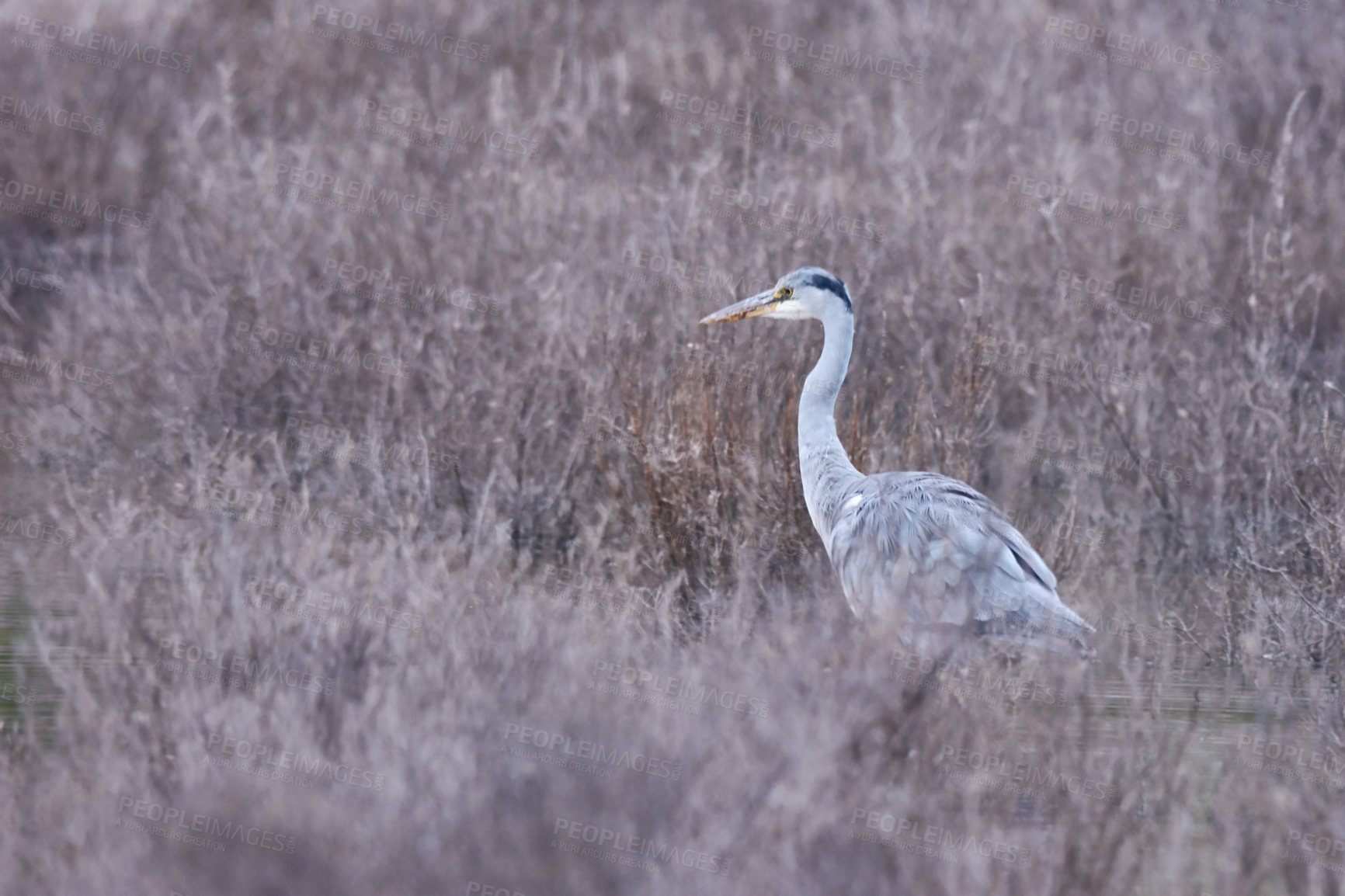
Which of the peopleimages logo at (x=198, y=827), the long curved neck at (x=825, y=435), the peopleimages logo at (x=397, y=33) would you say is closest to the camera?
the peopleimages logo at (x=198, y=827)

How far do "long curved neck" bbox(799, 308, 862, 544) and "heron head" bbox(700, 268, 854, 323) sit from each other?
0.04m

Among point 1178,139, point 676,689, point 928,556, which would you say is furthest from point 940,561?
point 1178,139

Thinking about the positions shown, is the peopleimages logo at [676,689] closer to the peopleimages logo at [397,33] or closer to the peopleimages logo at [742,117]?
the peopleimages logo at [742,117]

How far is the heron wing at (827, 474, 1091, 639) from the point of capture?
4.60 metres

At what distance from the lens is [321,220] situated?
8562mm

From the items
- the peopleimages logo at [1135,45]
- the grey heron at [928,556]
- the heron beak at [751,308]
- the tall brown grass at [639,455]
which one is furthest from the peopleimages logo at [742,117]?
the grey heron at [928,556]

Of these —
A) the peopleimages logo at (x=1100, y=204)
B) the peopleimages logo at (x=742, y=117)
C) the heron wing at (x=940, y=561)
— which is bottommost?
the heron wing at (x=940, y=561)

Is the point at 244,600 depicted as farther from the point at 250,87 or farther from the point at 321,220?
the point at 250,87

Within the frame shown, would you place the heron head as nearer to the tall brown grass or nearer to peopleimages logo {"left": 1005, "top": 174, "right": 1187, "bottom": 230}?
the tall brown grass

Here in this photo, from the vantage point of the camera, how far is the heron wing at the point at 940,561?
4598 millimetres

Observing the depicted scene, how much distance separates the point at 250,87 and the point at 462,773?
9.67 meters

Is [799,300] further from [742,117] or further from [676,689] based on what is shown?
[742,117]

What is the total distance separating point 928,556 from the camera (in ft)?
15.7

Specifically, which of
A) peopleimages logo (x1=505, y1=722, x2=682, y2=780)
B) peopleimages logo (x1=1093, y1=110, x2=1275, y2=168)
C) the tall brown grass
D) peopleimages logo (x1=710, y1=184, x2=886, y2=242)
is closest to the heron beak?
the tall brown grass
